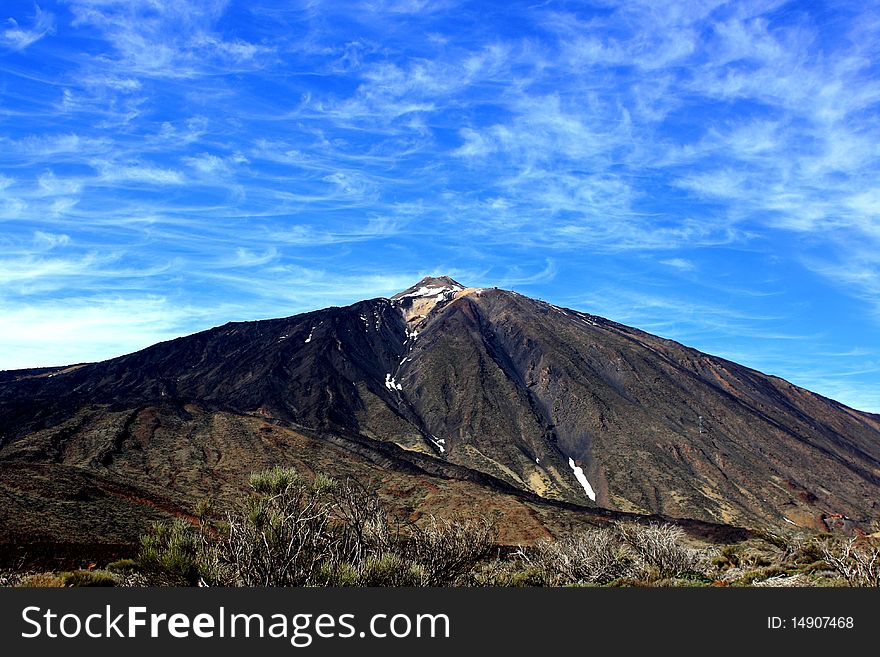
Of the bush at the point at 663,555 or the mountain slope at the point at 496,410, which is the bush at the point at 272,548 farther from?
the mountain slope at the point at 496,410

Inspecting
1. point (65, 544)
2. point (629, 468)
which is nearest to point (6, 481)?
point (65, 544)

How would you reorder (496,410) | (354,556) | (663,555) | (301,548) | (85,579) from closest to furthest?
(301,548)
(354,556)
(85,579)
(663,555)
(496,410)

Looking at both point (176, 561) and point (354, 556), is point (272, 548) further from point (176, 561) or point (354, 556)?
point (354, 556)

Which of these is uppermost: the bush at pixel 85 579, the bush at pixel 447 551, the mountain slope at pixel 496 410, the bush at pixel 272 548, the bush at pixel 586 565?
the mountain slope at pixel 496 410

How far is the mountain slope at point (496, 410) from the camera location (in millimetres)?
76188

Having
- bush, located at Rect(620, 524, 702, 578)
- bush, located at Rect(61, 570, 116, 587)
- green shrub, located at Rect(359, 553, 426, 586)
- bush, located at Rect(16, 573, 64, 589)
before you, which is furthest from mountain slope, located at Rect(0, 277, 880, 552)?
green shrub, located at Rect(359, 553, 426, 586)

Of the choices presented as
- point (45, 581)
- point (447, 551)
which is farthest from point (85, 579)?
point (447, 551)

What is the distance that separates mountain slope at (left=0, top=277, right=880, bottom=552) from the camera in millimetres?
76188

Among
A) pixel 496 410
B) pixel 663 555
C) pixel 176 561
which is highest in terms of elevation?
pixel 496 410

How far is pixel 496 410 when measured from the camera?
12619 cm

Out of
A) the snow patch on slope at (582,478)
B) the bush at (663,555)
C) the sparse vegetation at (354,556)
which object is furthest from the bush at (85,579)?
the snow patch on slope at (582,478)

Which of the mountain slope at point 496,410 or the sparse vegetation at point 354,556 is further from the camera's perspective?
the mountain slope at point 496,410

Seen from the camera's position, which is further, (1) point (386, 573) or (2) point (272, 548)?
(1) point (386, 573)

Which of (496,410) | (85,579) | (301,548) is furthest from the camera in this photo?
(496,410)
